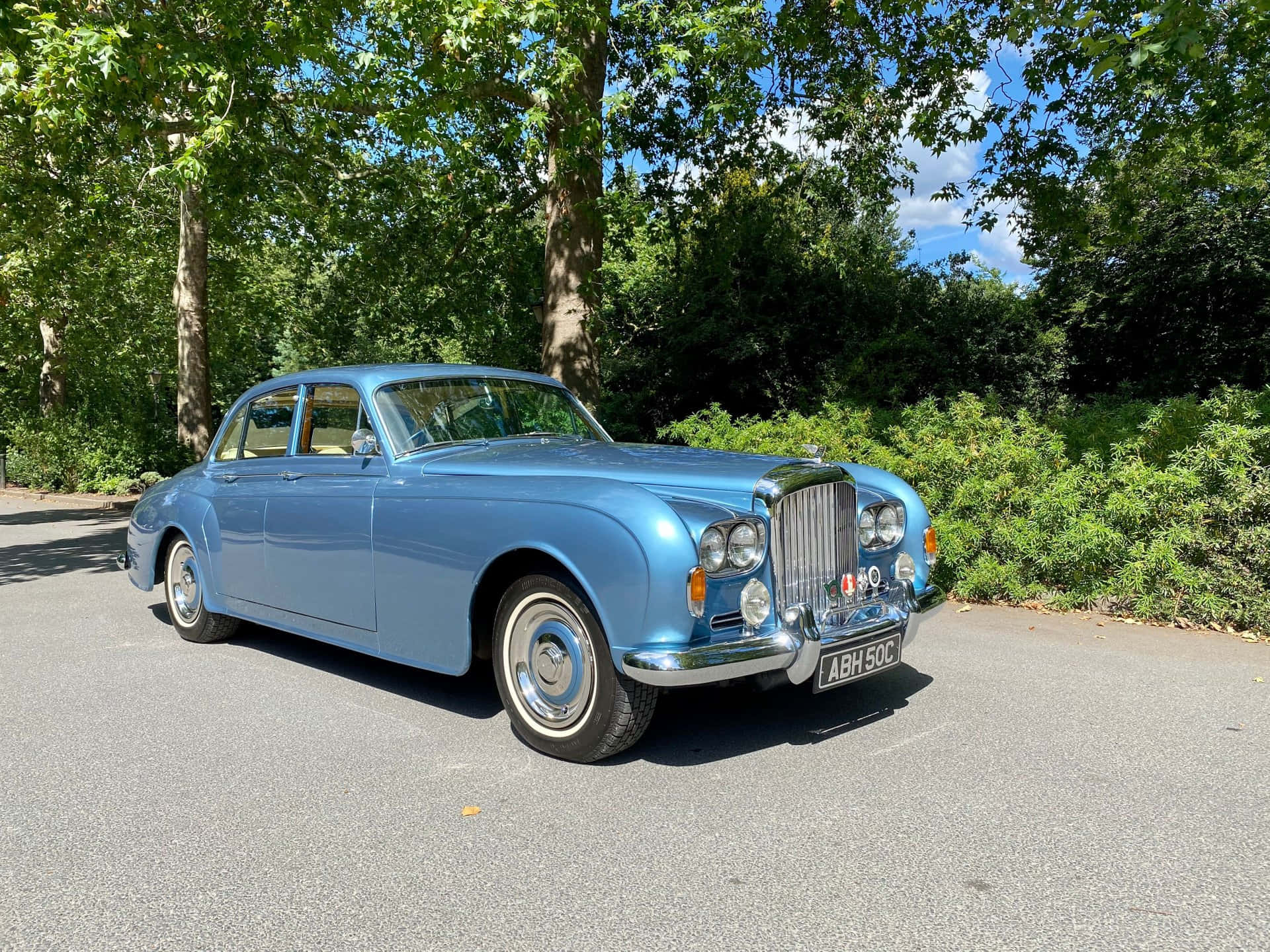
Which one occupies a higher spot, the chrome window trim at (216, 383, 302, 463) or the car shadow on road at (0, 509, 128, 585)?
the chrome window trim at (216, 383, 302, 463)

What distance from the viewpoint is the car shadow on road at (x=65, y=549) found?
9.54m

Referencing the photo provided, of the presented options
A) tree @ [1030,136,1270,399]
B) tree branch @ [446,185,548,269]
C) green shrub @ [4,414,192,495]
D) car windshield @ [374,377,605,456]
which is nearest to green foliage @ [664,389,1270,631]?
car windshield @ [374,377,605,456]

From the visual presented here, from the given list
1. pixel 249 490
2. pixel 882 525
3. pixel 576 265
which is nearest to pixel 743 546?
pixel 882 525

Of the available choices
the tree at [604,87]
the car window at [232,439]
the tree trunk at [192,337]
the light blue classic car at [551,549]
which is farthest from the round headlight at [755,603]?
the tree trunk at [192,337]

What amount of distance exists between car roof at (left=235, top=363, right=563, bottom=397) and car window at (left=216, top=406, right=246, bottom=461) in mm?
490

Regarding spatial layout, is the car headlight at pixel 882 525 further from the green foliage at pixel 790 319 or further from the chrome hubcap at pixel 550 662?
the green foliage at pixel 790 319

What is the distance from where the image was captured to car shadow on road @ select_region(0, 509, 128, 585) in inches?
376

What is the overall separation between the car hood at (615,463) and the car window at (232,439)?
2061 mm

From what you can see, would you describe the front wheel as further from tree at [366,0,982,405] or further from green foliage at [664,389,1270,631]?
tree at [366,0,982,405]

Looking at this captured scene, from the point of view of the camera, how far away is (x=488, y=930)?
2.63 meters

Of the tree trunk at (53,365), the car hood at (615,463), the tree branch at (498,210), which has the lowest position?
the car hood at (615,463)

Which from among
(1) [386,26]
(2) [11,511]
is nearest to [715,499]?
(1) [386,26]

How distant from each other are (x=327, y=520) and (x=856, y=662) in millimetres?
2771

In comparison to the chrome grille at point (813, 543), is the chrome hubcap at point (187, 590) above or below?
below
